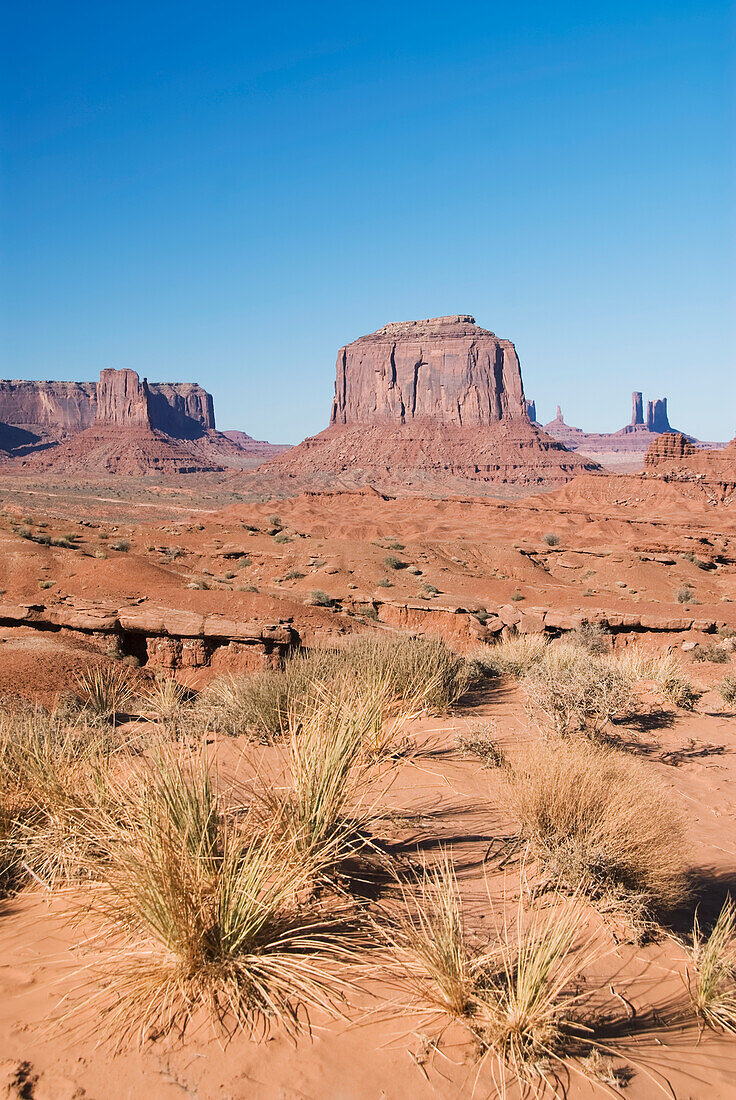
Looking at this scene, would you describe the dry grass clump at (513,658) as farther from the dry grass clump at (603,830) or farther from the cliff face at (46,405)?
the cliff face at (46,405)

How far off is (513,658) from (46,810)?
7268mm

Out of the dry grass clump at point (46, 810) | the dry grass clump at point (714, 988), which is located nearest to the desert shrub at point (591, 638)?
the dry grass clump at point (714, 988)

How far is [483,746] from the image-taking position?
586 cm

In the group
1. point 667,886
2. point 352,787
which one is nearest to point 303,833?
point 352,787

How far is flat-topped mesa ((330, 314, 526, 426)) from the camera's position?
389ft

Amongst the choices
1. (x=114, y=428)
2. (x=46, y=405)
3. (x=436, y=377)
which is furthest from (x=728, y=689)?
(x=46, y=405)

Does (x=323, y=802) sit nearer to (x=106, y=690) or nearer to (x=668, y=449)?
(x=106, y=690)

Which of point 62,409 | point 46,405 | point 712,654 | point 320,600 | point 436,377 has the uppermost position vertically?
point 46,405

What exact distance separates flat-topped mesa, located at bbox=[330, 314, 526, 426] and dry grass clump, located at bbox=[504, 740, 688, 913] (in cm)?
11590

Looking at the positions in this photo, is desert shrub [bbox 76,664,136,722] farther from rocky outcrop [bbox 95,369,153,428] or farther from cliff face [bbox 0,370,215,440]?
cliff face [bbox 0,370,215,440]

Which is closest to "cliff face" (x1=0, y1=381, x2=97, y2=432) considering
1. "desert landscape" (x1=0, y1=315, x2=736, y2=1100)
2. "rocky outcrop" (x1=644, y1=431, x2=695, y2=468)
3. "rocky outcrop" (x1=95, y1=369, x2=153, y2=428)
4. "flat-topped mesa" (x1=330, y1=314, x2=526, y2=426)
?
"rocky outcrop" (x1=95, y1=369, x2=153, y2=428)

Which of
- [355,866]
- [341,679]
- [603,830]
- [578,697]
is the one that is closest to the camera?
[355,866]

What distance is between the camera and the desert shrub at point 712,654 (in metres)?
12.8

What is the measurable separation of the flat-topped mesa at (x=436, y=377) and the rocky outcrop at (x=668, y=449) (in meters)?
56.3
